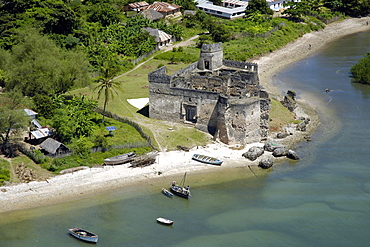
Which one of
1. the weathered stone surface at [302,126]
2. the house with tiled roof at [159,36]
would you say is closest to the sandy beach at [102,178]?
the weathered stone surface at [302,126]

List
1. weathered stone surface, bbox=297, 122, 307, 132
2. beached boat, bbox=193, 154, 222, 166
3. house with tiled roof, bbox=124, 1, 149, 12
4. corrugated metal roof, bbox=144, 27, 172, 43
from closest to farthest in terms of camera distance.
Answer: beached boat, bbox=193, 154, 222, 166, weathered stone surface, bbox=297, 122, 307, 132, corrugated metal roof, bbox=144, 27, 172, 43, house with tiled roof, bbox=124, 1, 149, 12

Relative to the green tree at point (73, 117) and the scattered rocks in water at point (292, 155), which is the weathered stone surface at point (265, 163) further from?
the green tree at point (73, 117)

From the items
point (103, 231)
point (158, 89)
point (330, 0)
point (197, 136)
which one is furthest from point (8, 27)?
point (330, 0)

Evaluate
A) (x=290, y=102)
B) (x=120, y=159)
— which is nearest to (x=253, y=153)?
(x=120, y=159)

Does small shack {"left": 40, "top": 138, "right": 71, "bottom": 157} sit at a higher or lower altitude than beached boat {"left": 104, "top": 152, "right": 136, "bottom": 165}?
higher

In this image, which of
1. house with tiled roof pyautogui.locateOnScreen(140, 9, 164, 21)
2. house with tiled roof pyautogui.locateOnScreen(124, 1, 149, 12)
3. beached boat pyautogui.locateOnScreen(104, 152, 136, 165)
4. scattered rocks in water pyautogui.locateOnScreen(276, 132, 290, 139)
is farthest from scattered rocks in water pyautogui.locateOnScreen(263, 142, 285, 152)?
house with tiled roof pyautogui.locateOnScreen(124, 1, 149, 12)

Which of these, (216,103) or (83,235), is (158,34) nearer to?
(216,103)

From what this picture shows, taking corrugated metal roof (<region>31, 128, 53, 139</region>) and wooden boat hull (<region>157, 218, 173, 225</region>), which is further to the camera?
corrugated metal roof (<region>31, 128, 53, 139</region>)

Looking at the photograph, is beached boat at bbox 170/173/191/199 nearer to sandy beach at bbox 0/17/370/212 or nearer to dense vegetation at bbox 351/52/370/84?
sandy beach at bbox 0/17/370/212
